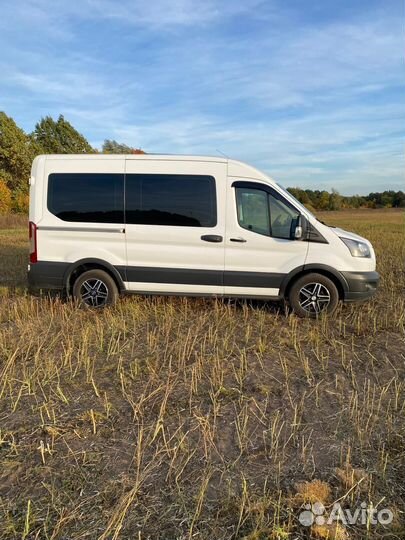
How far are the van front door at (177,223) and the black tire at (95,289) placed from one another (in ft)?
1.50

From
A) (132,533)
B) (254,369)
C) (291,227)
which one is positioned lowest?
(132,533)

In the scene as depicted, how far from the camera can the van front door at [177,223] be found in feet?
18.9

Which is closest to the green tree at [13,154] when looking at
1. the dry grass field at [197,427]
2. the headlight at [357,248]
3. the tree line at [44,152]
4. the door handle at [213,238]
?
the tree line at [44,152]

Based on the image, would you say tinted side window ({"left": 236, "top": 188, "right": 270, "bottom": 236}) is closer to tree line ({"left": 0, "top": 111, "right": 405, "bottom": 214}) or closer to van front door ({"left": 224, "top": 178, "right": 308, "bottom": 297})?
van front door ({"left": 224, "top": 178, "right": 308, "bottom": 297})

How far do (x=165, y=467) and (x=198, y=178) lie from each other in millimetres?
4093

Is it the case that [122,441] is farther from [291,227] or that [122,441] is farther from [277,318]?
[291,227]

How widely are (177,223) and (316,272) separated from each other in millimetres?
2072

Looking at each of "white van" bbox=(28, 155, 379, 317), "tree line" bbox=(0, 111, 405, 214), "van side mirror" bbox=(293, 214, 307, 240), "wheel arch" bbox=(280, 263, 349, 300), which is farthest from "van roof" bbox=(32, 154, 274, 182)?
"tree line" bbox=(0, 111, 405, 214)

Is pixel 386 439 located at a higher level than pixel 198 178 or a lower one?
lower

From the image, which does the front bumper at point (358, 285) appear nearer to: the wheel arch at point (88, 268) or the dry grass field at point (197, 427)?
the dry grass field at point (197, 427)

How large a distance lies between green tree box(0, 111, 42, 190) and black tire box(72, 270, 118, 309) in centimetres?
3339

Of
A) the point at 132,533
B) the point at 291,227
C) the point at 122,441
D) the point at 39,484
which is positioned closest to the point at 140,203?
the point at 291,227

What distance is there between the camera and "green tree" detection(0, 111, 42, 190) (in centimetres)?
3519

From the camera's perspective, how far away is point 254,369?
13.4 ft
